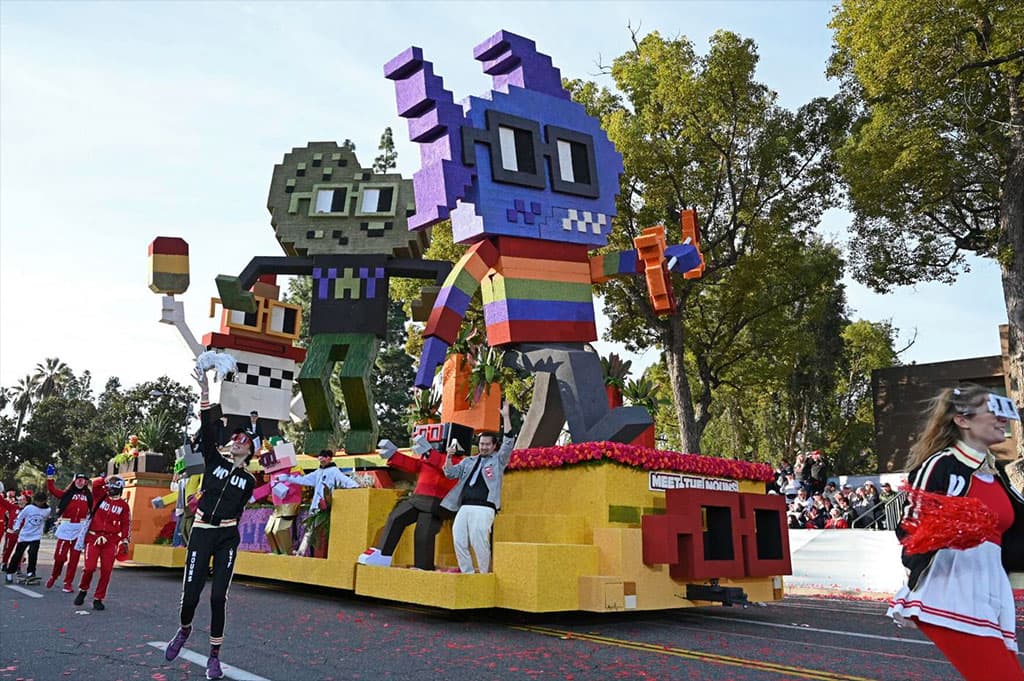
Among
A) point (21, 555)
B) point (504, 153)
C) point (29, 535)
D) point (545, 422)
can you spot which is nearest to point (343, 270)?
point (504, 153)

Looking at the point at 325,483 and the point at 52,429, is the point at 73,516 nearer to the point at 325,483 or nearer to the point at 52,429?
the point at 325,483

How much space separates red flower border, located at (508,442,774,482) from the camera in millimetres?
9250

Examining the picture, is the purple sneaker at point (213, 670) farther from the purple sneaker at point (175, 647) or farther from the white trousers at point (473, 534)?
the white trousers at point (473, 534)

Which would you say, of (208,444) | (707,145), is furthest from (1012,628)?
(707,145)

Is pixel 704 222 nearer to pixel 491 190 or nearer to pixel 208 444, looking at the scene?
pixel 491 190

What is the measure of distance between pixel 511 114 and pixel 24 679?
8.81 metres

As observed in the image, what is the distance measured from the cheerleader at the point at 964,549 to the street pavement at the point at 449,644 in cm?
269

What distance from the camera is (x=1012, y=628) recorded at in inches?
141

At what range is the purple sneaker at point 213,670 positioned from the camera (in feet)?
18.7

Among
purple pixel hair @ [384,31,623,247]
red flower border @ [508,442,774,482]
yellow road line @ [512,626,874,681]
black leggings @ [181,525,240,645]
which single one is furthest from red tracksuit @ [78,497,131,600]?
yellow road line @ [512,626,874,681]

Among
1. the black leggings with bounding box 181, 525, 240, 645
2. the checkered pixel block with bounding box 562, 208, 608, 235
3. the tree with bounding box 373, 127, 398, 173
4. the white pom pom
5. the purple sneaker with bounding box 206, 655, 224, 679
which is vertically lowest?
the purple sneaker with bounding box 206, 655, 224, 679

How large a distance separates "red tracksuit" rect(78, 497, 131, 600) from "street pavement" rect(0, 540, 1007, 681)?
1.92 ft

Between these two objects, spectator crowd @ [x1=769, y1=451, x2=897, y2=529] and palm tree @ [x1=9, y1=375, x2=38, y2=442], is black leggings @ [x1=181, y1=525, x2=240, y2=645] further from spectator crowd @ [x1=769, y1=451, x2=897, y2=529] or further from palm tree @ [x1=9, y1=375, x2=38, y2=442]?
palm tree @ [x1=9, y1=375, x2=38, y2=442]

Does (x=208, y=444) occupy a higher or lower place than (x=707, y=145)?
lower
